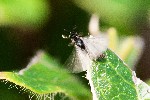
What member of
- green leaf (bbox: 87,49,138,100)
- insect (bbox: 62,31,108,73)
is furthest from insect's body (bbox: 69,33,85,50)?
green leaf (bbox: 87,49,138,100)

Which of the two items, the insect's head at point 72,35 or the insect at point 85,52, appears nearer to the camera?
the insect at point 85,52

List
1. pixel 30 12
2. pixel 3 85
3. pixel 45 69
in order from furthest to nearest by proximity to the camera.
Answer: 1. pixel 30 12
2. pixel 3 85
3. pixel 45 69

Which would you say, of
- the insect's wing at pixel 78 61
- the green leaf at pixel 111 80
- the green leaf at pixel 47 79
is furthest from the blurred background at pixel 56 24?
the green leaf at pixel 111 80

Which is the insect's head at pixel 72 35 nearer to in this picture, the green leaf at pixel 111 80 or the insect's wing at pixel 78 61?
the insect's wing at pixel 78 61

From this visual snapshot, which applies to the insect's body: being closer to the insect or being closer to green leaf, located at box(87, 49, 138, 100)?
the insect

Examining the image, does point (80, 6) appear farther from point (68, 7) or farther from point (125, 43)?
point (125, 43)

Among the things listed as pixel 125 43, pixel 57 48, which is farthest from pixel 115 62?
pixel 57 48

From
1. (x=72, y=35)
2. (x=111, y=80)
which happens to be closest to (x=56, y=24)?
(x=72, y=35)
